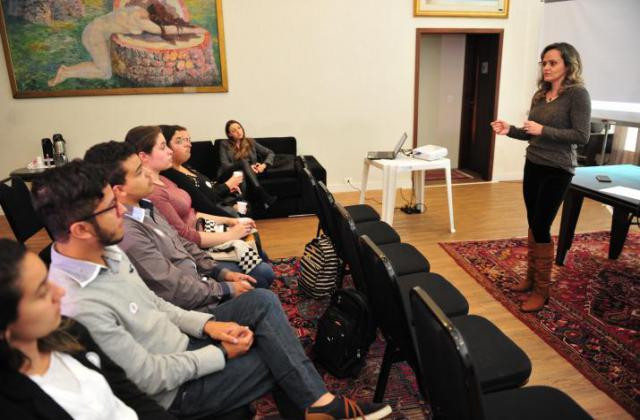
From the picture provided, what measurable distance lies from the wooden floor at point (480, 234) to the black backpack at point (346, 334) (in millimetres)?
840

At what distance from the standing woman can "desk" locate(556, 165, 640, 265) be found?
321mm

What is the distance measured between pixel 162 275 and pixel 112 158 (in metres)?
0.48

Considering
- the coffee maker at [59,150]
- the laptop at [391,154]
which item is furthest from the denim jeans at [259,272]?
the coffee maker at [59,150]

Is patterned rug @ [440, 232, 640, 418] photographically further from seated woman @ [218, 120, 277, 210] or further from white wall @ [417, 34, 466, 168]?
white wall @ [417, 34, 466, 168]

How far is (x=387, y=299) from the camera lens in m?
1.63

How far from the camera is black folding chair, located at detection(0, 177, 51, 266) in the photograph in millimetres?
2182

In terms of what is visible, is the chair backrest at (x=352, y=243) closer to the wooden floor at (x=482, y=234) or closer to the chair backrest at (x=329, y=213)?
the chair backrest at (x=329, y=213)

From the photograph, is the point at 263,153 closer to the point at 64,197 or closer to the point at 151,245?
the point at 151,245

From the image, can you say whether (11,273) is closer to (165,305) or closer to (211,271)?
(165,305)

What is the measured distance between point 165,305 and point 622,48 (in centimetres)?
542

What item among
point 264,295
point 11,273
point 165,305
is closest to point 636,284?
point 264,295

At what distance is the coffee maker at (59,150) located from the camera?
452cm

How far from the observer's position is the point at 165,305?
1605mm

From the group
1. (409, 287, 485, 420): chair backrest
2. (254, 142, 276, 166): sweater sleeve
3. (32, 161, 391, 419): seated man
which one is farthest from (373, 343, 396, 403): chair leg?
(254, 142, 276, 166): sweater sleeve
